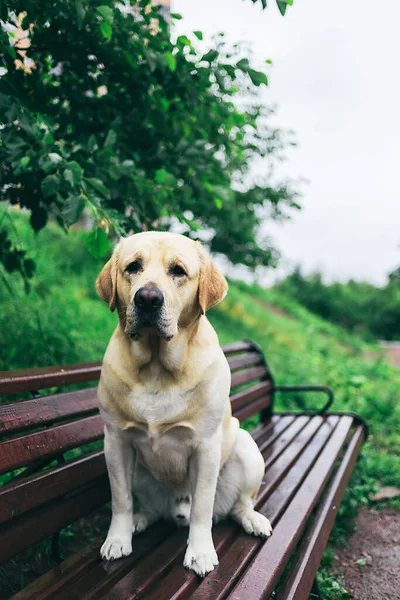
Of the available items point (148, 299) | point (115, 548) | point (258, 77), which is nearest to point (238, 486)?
point (115, 548)

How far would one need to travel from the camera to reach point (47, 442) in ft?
6.83

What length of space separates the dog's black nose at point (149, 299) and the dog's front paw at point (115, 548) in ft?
3.12

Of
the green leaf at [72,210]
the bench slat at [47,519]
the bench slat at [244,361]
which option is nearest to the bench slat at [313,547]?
the bench slat at [47,519]

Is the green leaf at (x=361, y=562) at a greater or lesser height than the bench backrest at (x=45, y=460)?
lesser

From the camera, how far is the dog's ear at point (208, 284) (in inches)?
Answer: 82.4

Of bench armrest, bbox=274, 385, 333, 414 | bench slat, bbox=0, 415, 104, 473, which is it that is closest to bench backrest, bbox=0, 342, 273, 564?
bench slat, bbox=0, 415, 104, 473

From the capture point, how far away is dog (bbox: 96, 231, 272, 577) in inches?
77.4

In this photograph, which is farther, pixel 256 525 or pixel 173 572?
pixel 256 525

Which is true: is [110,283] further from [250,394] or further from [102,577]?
[250,394]

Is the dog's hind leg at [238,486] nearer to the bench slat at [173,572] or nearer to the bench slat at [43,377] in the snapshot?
the bench slat at [173,572]

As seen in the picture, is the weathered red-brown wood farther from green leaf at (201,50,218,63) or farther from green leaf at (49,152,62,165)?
green leaf at (201,50,218,63)

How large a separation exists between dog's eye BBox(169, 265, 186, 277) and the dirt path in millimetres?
2033

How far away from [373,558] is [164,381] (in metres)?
2.13

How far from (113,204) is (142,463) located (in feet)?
4.59
